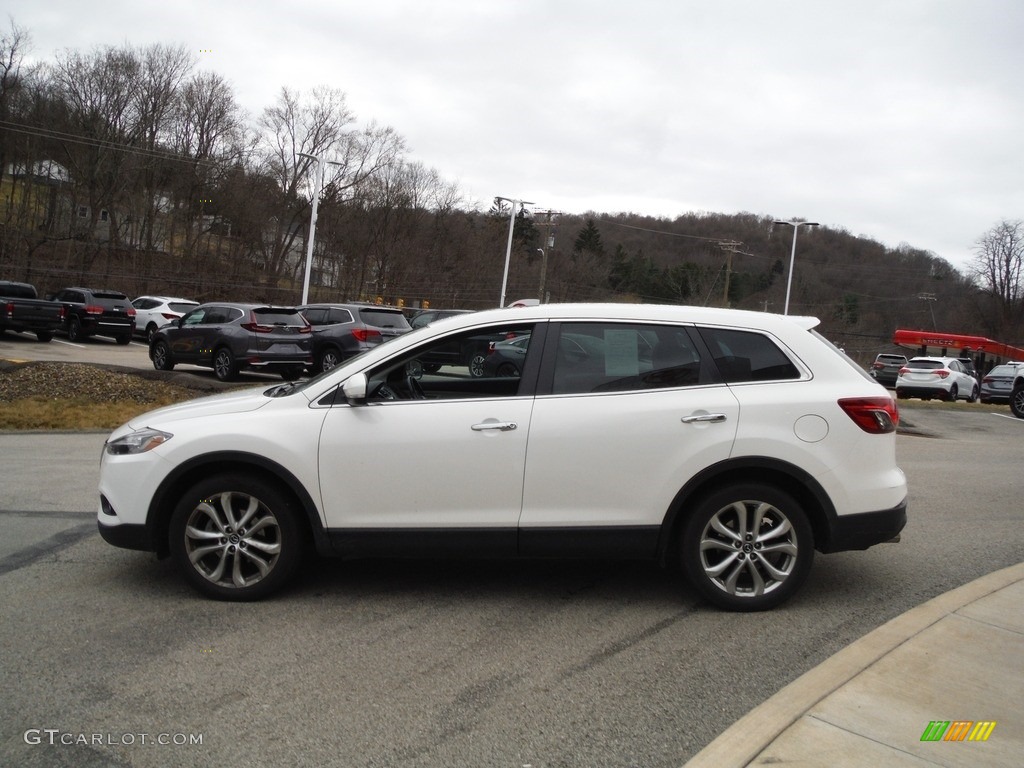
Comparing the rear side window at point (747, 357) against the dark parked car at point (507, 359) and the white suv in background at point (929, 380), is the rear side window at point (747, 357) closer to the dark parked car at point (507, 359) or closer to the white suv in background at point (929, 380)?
the dark parked car at point (507, 359)

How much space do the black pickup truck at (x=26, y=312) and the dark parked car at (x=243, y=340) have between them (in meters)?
9.53

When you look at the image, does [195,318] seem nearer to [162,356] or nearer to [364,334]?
[162,356]

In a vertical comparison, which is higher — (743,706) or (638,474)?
(638,474)

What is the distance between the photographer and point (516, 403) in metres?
5.16

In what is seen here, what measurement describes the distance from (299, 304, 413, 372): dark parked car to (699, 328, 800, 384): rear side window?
15.8 metres

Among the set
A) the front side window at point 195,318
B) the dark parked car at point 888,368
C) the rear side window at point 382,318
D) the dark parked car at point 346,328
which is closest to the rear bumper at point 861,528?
the dark parked car at point 346,328

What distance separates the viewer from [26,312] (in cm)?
2730

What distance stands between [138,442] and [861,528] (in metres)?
4.20

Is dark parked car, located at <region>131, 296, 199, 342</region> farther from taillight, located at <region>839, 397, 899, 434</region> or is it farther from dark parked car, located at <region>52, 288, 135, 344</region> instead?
taillight, located at <region>839, 397, 899, 434</region>

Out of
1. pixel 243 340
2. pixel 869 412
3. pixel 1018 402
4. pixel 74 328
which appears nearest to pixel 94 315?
pixel 74 328

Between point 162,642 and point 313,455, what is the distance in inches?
48.7

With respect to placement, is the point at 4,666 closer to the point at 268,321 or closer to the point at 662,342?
the point at 662,342

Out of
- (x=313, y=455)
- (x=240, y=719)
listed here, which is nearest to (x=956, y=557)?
(x=313, y=455)

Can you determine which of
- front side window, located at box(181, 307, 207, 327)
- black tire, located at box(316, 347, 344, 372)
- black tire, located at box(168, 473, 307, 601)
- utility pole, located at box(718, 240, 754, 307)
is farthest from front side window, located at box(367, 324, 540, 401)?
utility pole, located at box(718, 240, 754, 307)
